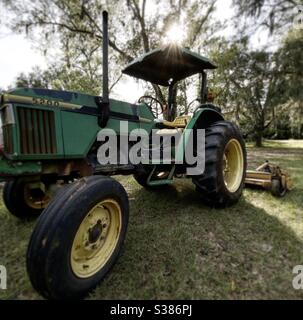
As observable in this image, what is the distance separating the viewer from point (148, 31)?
12547mm

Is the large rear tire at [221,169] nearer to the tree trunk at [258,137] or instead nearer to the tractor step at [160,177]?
the tractor step at [160,177]

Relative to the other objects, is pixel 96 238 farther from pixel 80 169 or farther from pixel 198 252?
pixel 198 252

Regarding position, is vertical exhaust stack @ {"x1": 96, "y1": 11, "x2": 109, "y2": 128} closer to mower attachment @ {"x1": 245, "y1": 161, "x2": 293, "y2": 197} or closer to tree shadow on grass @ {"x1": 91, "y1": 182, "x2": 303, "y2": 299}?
tree shadow on grass @ {"x1": 91, "y1": 182, "x2": 303, "y2": 299}

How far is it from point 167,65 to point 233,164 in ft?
5.76

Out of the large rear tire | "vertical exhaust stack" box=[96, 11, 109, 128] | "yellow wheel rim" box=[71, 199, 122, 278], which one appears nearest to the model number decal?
"vertical exhaust stack" box=[96, 11, 109, 128]

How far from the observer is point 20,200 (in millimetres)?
3049

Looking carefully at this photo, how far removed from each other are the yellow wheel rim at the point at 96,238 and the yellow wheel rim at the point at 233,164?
1.96 m

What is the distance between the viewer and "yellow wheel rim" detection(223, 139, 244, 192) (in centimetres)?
356

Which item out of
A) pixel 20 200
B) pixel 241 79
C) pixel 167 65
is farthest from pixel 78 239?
pixel 241 79

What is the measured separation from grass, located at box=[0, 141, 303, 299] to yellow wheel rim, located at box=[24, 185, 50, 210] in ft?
0.77
